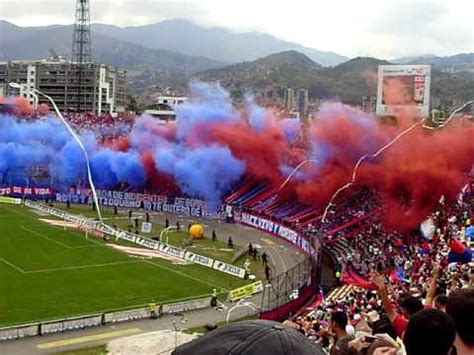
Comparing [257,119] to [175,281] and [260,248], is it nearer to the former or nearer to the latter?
[260,248]

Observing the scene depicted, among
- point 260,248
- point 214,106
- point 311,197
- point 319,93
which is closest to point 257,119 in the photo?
point 214,106

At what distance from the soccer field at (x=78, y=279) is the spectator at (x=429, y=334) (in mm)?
23122

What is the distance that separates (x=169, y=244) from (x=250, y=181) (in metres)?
15.1

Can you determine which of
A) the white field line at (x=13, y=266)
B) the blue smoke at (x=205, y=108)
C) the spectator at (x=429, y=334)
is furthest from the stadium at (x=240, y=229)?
the white field line at (x=13, y=266)

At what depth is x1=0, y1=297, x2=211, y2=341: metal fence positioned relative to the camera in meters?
23.8

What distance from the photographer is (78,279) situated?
31953 millimetres

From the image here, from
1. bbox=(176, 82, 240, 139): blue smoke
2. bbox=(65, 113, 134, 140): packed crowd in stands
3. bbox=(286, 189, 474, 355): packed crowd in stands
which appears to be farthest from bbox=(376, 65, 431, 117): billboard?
bbox=(286, 189, 474, 355): packed crowd in stands

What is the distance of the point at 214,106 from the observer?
5728 centimetres

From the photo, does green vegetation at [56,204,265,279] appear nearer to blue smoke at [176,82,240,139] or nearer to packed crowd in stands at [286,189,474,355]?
packed crowd in stands at [286,189,474,355]

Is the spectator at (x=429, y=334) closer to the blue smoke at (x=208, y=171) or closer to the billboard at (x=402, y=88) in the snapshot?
the blue smoke at (x=208, y=171)

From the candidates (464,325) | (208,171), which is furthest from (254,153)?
(464,325)

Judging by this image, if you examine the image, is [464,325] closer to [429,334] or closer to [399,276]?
[429,334]

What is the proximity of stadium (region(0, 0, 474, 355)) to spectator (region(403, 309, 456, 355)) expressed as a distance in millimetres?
12

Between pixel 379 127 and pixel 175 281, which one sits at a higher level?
pixel 379 127
